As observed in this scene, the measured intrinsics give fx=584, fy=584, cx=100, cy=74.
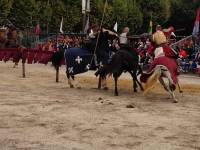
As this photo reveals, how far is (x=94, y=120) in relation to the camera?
11.1 m

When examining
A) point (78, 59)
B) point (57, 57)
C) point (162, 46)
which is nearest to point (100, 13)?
point (57, 57)

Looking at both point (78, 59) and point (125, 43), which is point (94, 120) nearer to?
point (125, 43)

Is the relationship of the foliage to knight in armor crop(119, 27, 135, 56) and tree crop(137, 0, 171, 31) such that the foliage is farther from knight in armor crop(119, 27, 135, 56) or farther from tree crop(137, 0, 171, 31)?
knight in armor crop(119, 27, 135, 56)

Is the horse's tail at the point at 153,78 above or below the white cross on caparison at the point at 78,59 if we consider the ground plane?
below

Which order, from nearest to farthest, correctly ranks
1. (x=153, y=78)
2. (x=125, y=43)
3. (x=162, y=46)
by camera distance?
(x=153, y=78), (x=162, y=46), (x=125, y=43)

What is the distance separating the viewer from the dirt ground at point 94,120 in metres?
9.01

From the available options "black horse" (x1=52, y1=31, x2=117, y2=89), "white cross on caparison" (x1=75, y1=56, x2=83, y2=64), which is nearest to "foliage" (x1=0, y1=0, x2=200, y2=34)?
"black horse" (x1=52, y1=31, x2=117, y2=89)

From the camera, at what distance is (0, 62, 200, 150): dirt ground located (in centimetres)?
901

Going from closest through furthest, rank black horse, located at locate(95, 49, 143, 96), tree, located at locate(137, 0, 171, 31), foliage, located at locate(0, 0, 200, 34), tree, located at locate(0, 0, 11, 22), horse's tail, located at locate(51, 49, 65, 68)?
black horse, located at locate(95, 49, 143, 96)
horse's tail, located at locate(51, 49, 65, 68)
tree, located at locate(0, 0, 11, 22)
foliage, located at locate(0, 0, 200, 34)
tree, located at locate(137, 0, 171, 31)

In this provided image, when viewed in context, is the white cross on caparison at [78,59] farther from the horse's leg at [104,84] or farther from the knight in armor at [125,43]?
the knight in armor at [125,43]

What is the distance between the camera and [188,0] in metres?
62.7

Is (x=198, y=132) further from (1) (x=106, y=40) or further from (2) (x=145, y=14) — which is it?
(2) (x=145, y=14)

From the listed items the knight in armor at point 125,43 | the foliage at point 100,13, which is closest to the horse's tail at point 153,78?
the knight in armor at point 125,43

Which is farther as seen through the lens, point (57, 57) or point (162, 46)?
point (57, 57)
